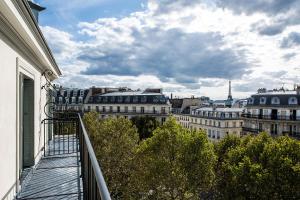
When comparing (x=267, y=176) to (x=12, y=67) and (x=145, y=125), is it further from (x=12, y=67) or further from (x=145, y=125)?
(x=145, y=125)

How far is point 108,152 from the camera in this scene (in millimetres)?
23906

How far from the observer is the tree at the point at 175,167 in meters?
→ 19.8

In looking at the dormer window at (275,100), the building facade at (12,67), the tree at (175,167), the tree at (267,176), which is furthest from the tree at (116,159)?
the dormer window at (275,100)

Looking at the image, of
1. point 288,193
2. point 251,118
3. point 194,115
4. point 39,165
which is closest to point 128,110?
point 194,115

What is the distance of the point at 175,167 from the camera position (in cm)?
2012

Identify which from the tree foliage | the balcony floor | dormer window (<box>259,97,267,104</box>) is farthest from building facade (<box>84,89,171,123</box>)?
the balcony floor

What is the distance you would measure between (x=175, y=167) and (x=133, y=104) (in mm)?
52942

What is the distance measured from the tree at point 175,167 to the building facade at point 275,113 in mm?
32305

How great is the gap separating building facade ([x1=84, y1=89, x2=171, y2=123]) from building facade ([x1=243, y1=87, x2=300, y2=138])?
64.5ft

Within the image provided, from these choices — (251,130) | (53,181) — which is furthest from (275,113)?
(53,181)

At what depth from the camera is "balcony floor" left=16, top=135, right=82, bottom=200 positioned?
5884mm

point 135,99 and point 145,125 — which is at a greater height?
point 135,99

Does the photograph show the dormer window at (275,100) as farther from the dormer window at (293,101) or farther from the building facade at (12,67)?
the building facade at (12,67)

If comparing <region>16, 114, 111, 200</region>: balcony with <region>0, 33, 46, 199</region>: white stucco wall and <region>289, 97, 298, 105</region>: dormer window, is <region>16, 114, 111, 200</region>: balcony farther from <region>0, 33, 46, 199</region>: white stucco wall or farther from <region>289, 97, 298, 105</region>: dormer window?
<region>289, 97, 298, 105</region>: dormer window
